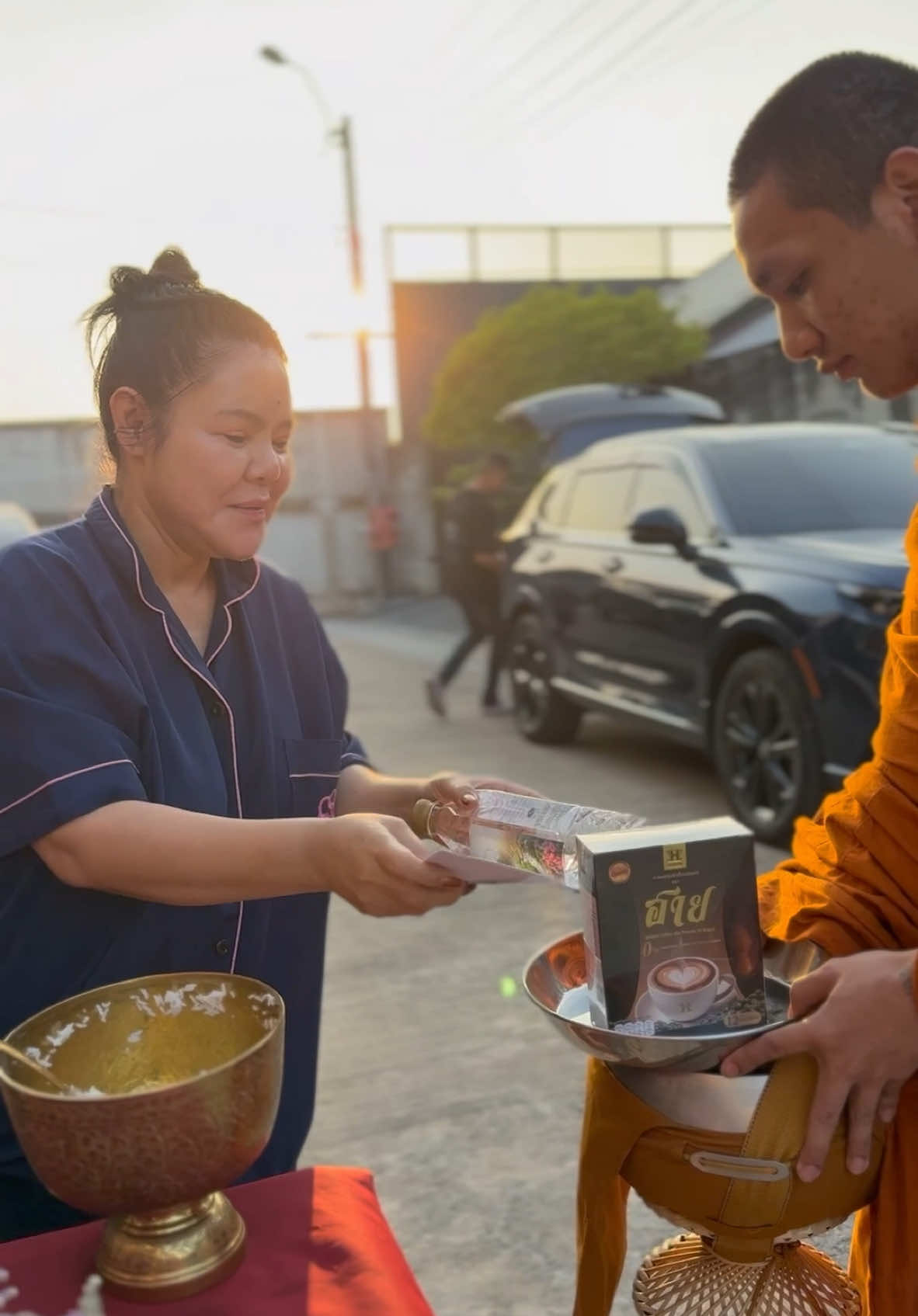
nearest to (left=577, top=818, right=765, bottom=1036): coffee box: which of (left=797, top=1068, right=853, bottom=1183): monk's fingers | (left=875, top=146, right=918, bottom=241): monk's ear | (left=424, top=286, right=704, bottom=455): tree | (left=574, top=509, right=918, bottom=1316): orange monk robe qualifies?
(left=797, top=1068, right=853, bottom=1183): monk's fingers

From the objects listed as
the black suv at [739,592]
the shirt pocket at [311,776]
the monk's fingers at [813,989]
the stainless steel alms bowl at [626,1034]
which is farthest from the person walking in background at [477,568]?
the monk's fingers at [813,989]

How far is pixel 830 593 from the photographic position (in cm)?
457

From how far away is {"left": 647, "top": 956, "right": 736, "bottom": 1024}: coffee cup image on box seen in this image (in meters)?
1.27

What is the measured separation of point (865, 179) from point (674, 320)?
20.0 meters

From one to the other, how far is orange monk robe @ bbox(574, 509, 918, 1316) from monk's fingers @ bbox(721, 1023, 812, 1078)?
202mm

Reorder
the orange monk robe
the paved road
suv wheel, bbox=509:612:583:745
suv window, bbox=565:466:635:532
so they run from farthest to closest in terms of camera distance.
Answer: suv wheel, bbox=509:612:583:745 → suv window, bbox=565:466:635:532 → the paved road → the orange monk robe

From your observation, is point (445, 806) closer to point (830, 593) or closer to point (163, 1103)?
point (163, 1103)

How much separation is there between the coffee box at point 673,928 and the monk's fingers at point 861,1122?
0.16 meters

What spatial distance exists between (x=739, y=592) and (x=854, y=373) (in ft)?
11.3

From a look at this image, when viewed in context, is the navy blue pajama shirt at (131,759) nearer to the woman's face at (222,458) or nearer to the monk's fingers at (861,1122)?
the woman's face at (222,458)

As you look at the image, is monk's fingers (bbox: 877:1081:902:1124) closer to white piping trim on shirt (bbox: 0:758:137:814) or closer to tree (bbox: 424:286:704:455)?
white piping trim on shirt (bbox: 0:758:137:814)

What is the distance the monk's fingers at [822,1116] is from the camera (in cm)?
135

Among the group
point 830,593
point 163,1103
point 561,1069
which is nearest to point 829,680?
point 830,593

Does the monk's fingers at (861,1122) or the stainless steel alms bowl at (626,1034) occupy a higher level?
the stainless steel alms bowl at (626,1034)
